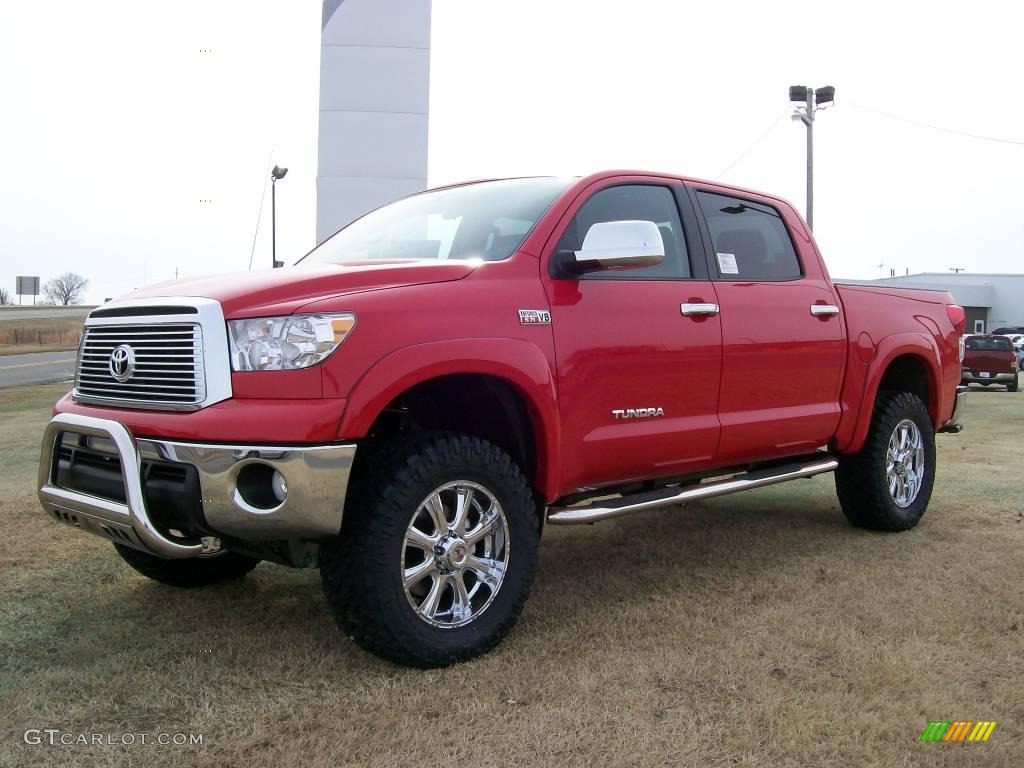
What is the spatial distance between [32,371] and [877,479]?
23.6 m

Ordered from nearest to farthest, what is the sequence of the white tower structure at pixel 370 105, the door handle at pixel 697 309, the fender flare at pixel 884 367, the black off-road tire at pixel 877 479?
1. the door handle at pixel 697 309
2. the fender flare at pixel 884 367
3. the black off-road tire at pixel 877 479
4. the white tower structure at pixel 370 105

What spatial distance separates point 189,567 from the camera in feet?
13.8

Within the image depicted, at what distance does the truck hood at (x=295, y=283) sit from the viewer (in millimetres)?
3086

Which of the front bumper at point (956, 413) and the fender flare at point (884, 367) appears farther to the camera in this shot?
the front bumper at point (956, 413)

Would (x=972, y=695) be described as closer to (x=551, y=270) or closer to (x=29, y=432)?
(x=551, y=270)

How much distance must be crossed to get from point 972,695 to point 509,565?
164cm

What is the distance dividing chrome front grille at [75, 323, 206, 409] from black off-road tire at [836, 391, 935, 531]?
3960 mm

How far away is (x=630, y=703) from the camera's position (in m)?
3.00

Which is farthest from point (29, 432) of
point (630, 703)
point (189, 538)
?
point (630, 703)

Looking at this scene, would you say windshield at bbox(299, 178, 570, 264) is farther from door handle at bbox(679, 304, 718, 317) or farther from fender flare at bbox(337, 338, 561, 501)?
door handle at bbox(679, 304, 718, 317)

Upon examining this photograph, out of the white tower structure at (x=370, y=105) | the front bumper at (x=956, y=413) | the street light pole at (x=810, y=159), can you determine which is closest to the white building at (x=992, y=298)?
the street light pole at (x=810, y=159)

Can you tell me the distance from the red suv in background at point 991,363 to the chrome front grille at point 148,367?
21.9 m

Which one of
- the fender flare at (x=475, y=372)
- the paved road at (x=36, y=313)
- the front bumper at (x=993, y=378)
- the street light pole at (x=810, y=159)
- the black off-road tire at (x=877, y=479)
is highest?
the street light pole at (x=810, y=159)

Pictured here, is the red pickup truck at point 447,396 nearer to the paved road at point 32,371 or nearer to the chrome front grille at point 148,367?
the chrome front grille at point 148,367
